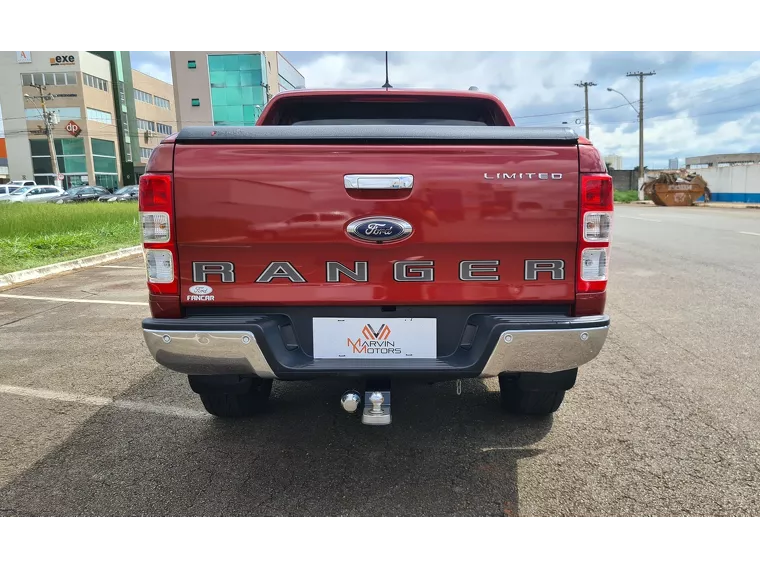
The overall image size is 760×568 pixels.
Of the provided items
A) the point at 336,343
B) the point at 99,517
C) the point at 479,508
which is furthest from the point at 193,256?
the point at 479,508

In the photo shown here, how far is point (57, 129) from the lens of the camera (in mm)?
64875

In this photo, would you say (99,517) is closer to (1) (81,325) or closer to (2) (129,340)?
(2) (129,340)

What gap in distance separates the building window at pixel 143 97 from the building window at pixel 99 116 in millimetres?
8860

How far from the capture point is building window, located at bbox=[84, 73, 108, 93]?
213 feet

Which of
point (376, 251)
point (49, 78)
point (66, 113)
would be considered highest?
point (49, 78)

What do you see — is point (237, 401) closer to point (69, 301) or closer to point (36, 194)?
point (69, 301)

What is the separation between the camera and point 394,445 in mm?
3199

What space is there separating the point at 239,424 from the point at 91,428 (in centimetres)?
88

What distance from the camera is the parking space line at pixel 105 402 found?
12.1ft

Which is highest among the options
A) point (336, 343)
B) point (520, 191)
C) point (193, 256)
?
point (520, 191)

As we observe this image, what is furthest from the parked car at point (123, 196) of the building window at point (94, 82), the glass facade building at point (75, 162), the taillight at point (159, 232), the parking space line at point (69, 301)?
the taillight at point (159, 232)

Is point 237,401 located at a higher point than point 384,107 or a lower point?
lower

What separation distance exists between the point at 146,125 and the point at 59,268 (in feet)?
255

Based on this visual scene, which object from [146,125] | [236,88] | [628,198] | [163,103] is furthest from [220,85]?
[628,198]
